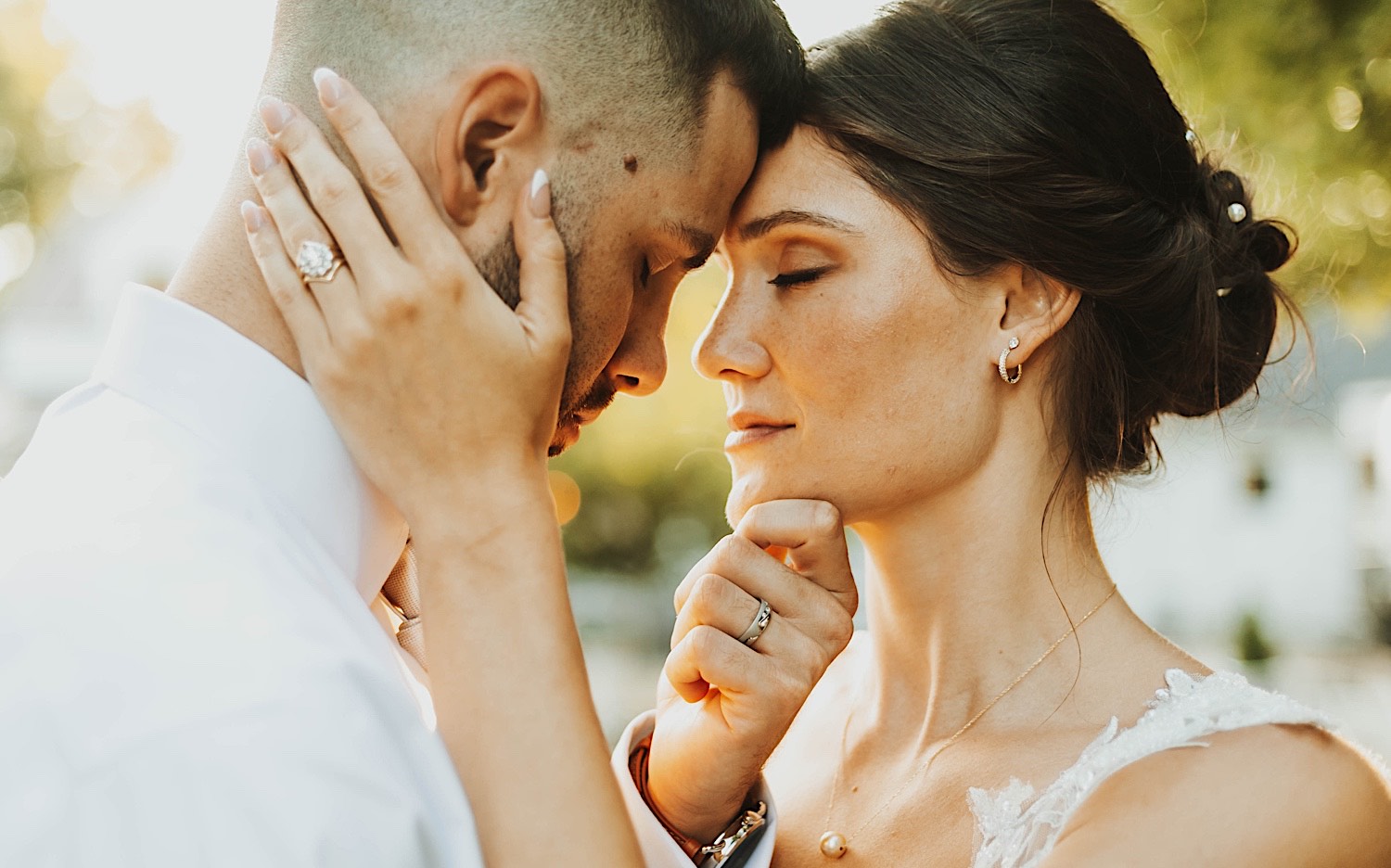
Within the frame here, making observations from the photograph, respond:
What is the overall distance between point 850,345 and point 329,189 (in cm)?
109

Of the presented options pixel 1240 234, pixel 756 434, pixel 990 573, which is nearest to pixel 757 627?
pixel 756 434

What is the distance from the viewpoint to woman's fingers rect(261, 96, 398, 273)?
5.50 feet

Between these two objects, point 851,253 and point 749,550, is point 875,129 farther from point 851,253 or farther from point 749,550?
point 749,550

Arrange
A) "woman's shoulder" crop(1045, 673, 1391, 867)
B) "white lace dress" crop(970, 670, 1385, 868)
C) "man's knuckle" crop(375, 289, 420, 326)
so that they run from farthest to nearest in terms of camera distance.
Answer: "white lace dress" crop(970, 670, 1385, 868)
"woman's shoulder" crop(1045, 673, 1391, 867)
"man's knuckle" crop(375, 289, 420, 326)

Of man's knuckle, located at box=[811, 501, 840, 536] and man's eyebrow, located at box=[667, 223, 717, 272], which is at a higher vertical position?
man's eyebrow, located at box=[667, 223, 717, 272]

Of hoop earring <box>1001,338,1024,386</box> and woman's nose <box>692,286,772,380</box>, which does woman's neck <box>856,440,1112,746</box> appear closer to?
hoop earring <box>1001,338,1024,386</box>

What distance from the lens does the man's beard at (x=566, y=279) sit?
1.82m

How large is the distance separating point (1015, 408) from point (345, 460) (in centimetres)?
141

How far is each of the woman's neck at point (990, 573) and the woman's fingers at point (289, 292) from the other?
1.33 m

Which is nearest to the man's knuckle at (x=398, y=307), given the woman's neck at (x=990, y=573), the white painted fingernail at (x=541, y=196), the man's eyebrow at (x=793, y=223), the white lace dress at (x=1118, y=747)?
the white painted fingernail at (x=541, y=196)

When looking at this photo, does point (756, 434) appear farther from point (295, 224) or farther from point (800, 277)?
point (295, 224)

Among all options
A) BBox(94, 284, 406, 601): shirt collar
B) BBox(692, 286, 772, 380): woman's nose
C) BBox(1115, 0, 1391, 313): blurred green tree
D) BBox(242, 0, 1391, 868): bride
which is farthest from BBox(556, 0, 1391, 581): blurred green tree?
BBox(94, 284, 406, 601): shirt collar

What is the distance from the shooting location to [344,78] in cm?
180

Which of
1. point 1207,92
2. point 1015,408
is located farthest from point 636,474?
point 1015,408
